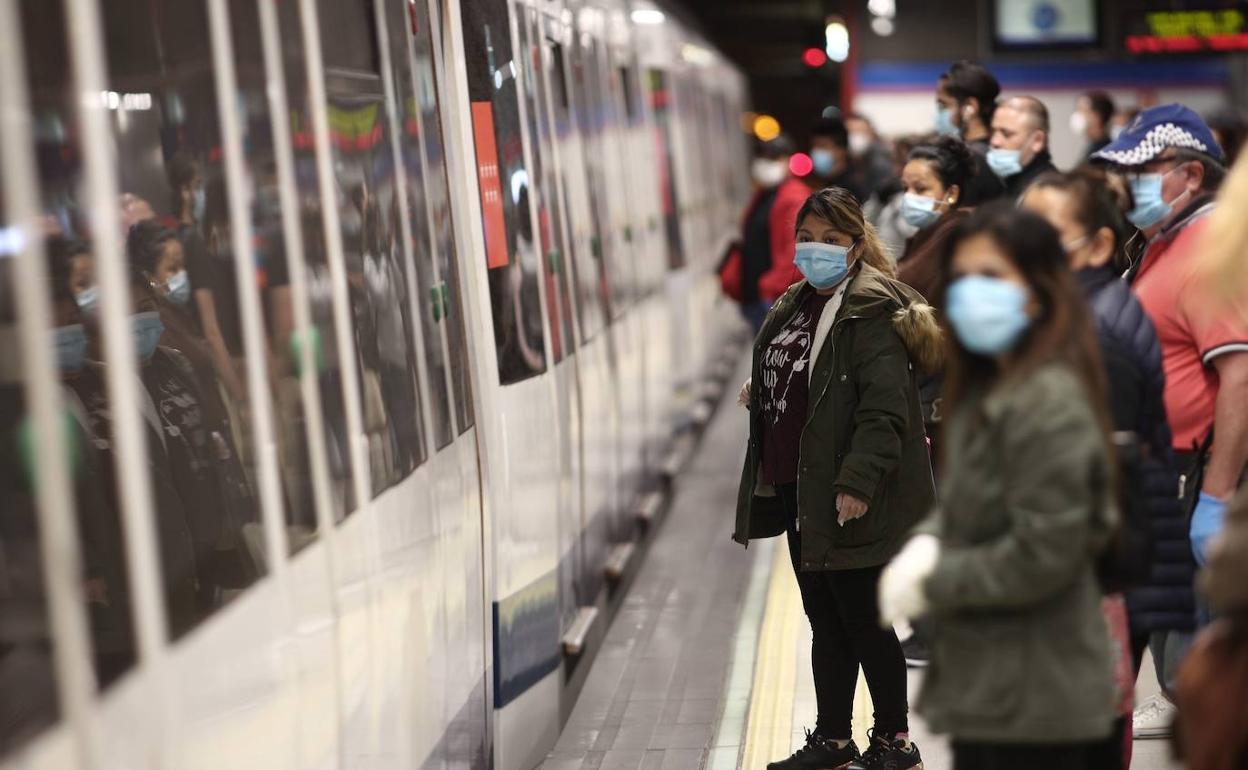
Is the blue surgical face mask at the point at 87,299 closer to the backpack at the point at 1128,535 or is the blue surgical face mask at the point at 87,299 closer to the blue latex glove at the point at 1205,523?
the backpack at the point at 1128,535

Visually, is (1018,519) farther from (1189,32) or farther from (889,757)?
(1189,32)

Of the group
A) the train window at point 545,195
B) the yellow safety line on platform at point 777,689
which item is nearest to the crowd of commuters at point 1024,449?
the yellow safety line on platform at point 777,689

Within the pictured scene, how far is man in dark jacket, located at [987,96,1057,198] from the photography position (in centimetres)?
685

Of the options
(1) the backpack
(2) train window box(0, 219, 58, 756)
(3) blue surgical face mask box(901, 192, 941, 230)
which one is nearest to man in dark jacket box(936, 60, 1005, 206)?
(3) blue surgical face mask box(901, 192, 941, 230)

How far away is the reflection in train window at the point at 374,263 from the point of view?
377 centimetres

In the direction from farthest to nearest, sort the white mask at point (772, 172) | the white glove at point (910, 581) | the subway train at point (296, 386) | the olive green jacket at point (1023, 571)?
the white mask at point (772, 172) < the white glove at point (910, 581) < the olive green jacket at point (1023, 571) < the subway train at point (296, 386)

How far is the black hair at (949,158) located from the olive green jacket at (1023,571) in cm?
312

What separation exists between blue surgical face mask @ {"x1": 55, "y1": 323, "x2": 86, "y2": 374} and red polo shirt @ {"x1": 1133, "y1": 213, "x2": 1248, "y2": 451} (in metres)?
2.52

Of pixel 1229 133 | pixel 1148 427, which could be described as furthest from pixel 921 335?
pixel 1229 133

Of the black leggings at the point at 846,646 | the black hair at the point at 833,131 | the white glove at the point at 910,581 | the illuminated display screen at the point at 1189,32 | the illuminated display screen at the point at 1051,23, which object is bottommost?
the black leggings at the point at 846,646

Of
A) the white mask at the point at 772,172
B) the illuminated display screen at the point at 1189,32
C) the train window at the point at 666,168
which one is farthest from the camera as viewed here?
the illuminated display screen at the point at 1189,32

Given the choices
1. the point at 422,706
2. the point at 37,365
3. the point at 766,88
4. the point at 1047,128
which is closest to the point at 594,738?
the point at 422,706

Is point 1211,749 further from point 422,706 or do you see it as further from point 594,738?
point 594,738

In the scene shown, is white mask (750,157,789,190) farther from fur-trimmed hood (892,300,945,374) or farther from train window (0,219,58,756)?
train window (0,219,58,756)
